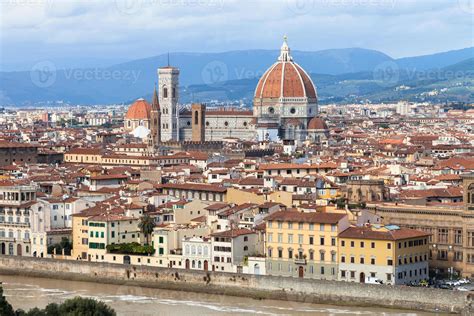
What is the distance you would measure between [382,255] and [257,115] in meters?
62.1

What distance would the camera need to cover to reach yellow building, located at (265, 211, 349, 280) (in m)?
34.6

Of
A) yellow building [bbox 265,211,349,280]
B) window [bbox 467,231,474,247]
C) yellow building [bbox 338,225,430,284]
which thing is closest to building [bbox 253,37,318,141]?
yellow building [bbox 265,211,349,280]

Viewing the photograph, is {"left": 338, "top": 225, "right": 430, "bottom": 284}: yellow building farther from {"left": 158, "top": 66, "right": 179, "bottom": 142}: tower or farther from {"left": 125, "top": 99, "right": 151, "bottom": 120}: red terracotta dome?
{"left": 125, "top": 99, "right": 151, "bottom": 120}: red terracotta dome

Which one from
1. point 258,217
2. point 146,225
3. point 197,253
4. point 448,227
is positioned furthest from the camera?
point 146,225

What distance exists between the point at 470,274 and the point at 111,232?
34.6 ft

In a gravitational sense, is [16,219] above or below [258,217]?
below

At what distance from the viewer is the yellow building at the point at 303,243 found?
34.6 metres

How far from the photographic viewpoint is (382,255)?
1324 inches

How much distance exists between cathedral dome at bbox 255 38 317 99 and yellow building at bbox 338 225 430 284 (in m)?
60.6

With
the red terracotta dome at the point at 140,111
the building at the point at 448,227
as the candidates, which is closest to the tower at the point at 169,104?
the red terracotta dome at the point at 140,111

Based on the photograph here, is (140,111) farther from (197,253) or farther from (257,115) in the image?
(197,253)

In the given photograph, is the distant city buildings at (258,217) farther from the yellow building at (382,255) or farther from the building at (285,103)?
the building at (285,103)

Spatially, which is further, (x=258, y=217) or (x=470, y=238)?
(x=258, y=217)

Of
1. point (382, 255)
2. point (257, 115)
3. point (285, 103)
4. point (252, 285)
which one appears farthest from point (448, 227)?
point (257, 115)
